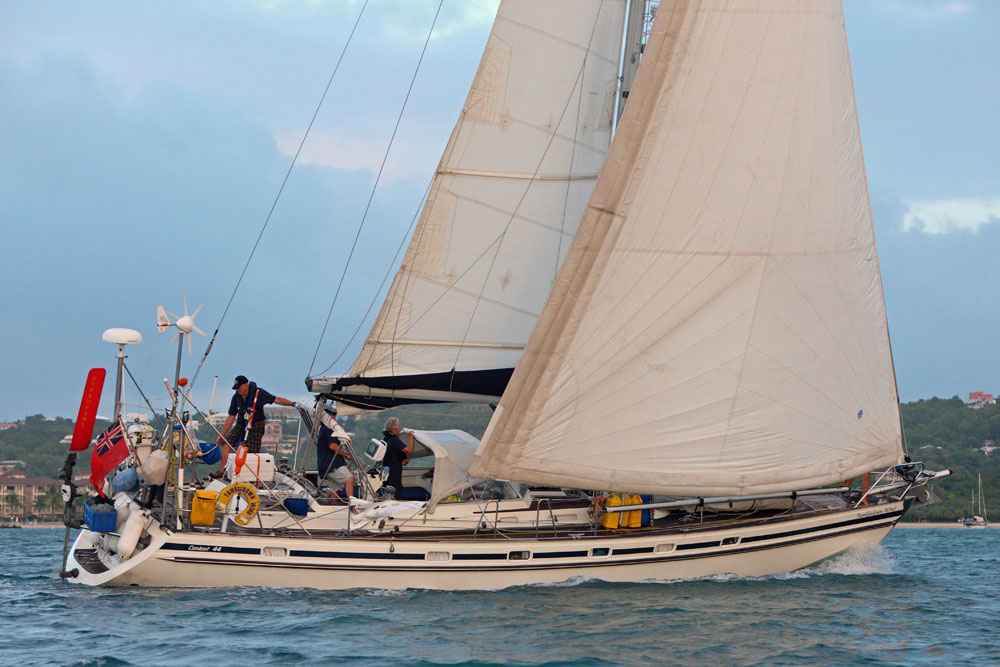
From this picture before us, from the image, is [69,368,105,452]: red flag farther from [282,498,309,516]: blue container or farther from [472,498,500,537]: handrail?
[472,498,500,537]: handrail

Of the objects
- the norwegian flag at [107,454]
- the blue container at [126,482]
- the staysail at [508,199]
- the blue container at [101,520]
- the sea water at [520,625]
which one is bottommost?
the sea water at [520,625]

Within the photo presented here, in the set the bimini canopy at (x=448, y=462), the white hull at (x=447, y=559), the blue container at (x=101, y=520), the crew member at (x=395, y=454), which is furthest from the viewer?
the crew member at (x=395, y=454)

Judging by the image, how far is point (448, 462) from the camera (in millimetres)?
13945

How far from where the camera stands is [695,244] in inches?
513

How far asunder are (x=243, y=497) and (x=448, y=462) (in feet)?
8.46

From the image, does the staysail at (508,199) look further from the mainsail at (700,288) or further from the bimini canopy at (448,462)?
the mainsail at (700,288)

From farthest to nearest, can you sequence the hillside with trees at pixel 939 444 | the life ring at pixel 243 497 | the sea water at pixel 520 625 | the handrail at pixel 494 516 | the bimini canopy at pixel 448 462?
the hillside with trees at pixel 939 444 → the bimini canopy at pixel 448 462 → the handrail at pixel 494 516 → the life ring at pixel 243 497 → the sea water at pixel 520 625

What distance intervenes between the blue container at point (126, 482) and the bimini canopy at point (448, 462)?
3.68m

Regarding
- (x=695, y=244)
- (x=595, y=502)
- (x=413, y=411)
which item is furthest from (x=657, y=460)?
(x=413, y=411)

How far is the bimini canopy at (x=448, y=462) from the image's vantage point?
13.7m

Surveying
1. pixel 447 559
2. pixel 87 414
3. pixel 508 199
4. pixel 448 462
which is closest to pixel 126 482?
pixel 87 414

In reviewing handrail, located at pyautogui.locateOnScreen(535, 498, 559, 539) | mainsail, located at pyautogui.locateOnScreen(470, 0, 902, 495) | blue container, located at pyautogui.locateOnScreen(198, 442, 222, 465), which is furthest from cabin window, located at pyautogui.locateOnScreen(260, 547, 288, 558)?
blue container, located at pyautogui.locateOnScreen(198, 442, 222, 465)

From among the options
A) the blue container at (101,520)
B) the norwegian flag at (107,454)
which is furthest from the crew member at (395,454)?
the blue container at (101,520)

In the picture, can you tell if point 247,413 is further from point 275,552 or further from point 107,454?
point 275,552
